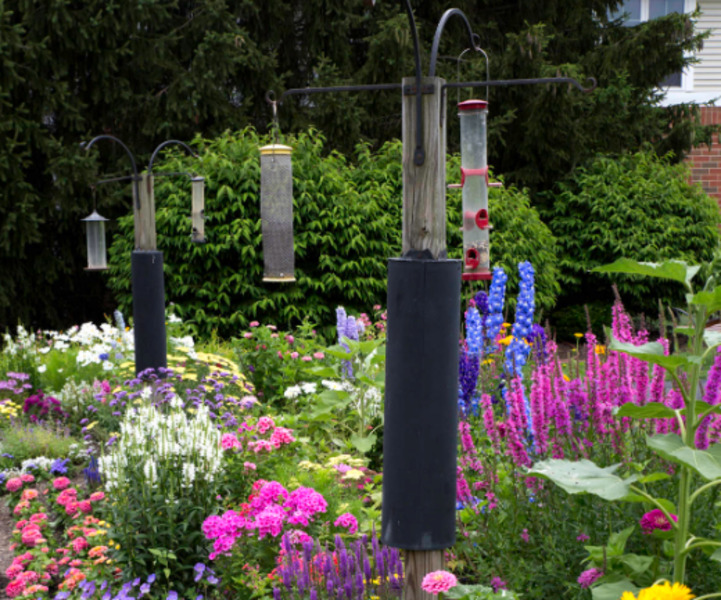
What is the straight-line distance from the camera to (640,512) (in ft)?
9.67

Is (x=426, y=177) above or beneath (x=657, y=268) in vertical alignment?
above

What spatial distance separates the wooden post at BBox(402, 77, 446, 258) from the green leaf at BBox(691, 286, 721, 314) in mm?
901

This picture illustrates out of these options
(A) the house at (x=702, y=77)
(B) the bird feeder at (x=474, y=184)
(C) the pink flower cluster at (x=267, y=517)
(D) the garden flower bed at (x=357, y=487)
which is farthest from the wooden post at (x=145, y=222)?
(A) the house at (x=702, y=77)

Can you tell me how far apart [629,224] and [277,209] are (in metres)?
8.19

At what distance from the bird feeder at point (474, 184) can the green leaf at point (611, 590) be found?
151 centimetres

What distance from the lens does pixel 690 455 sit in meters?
2.30

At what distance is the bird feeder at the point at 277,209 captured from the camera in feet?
15.3

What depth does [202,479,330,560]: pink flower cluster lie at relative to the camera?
3.50 meters

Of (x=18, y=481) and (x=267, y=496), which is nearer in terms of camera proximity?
(x=267, y=496)

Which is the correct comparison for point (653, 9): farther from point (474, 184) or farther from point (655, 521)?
point (655, 521)

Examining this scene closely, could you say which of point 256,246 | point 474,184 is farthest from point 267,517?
point 256,246

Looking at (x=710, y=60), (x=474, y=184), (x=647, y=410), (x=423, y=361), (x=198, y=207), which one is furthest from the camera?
(x=710, y=60)

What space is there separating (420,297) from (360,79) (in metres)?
9.79

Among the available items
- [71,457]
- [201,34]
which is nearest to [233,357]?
[71,457]
